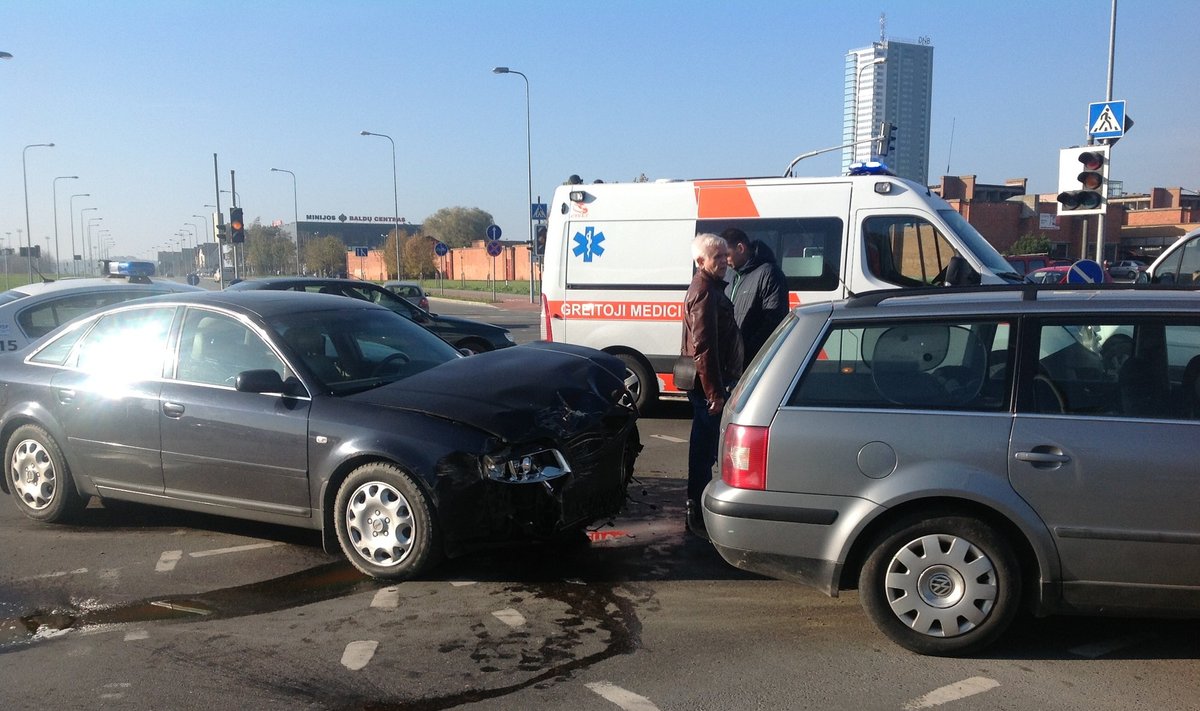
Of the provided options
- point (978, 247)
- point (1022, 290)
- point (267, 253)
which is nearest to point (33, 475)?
point (1022, 290)

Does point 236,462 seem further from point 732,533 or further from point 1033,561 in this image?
point 1033,561

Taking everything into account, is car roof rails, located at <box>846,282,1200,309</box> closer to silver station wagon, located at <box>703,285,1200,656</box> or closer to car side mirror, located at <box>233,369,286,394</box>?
silver station wagon, located at <box>703,285,1200,656</box>

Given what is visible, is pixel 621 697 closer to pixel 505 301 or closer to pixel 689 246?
pixel 689 246

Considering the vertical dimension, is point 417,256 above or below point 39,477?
above

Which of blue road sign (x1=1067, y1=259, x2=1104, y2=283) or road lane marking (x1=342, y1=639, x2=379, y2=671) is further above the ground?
blue road sign (x1=1067, y1=259, x2=1104, y2=283)

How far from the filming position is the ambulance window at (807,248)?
29.8 ft

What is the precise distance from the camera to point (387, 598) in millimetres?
4785

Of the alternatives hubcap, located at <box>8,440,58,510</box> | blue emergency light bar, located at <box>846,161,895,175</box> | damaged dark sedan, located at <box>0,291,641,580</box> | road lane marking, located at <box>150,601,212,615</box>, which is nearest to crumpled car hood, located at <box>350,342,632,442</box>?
damaged dark sedan, located at <box>0,291,641,580</box>

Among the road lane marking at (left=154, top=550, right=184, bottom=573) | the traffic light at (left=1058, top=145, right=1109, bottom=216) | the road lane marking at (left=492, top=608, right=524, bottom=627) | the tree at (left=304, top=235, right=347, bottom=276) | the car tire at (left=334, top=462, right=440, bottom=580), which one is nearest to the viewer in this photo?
the road lane marking at (left=492, top=608, right=524, bottom=627)

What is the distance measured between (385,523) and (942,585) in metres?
2.80

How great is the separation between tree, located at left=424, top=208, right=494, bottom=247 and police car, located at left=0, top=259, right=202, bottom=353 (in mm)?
90732

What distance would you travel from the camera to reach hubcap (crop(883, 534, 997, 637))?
3.81 m

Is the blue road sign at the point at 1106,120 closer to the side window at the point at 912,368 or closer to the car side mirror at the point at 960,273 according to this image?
the car side mirror at the point at 960,273

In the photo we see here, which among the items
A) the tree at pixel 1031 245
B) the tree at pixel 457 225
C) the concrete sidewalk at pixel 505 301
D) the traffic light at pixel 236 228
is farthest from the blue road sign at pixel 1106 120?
the tree at pixel 457 225
